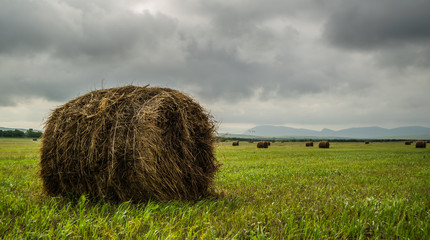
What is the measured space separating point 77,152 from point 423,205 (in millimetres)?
8209

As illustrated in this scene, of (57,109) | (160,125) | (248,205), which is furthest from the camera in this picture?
(57,109)

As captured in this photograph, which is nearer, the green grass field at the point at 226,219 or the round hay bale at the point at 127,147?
the green grass field at the point at 226,219

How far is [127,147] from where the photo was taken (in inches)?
227

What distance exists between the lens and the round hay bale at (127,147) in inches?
228

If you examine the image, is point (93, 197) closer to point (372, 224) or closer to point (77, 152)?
point (77, 152)

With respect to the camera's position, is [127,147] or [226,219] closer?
[226,219]

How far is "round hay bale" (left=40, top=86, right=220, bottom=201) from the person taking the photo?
5.80 metres

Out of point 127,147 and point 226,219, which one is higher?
point 127,147

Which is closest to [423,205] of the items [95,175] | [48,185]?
[95,175]

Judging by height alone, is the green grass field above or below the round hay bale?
below

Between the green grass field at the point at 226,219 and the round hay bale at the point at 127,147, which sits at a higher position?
the round hay bale at the point at 127,147

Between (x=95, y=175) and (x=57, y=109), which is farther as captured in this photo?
(x=57, y=109)

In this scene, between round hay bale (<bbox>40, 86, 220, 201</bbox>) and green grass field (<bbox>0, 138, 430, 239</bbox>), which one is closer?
green grass field (<bbox>0, 138, 430, 239</bbox>)

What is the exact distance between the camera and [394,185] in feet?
29.4
